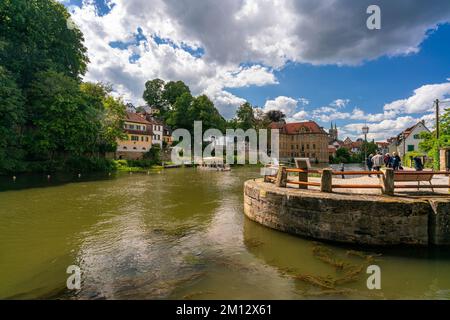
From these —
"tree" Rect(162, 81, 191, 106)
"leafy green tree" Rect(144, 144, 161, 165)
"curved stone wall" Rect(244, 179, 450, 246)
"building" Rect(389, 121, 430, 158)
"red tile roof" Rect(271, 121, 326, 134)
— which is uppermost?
"tree" Rect(162, 81, 191, 106)

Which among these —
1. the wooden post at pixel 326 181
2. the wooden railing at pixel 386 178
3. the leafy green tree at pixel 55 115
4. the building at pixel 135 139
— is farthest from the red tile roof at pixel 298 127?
the wooden post at pixel 326 181

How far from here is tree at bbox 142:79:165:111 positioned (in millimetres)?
87562

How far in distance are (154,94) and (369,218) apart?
88.2m

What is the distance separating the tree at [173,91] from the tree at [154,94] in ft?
7.14

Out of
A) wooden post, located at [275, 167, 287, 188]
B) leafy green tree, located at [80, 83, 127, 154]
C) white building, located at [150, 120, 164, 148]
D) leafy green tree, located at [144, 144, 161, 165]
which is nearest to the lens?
wooden post, located at [275, 167, 287, 188]

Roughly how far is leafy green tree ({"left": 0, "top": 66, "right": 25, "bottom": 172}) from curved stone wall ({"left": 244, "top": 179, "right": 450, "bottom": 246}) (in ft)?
91.1

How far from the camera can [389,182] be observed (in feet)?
27.6

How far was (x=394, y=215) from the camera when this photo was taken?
25.1ft

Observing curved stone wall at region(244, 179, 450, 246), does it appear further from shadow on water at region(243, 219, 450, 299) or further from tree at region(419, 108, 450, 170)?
tree at region(419, 108, 450, 170)

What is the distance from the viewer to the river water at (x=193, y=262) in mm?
5645

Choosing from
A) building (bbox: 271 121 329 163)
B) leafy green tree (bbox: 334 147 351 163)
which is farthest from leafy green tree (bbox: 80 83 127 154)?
leafy green tree (bbox: 334 147 351 163)

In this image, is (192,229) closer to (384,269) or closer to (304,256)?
(304,256)

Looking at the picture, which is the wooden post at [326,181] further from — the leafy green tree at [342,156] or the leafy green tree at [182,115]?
the leafy green tree at [342,156]
